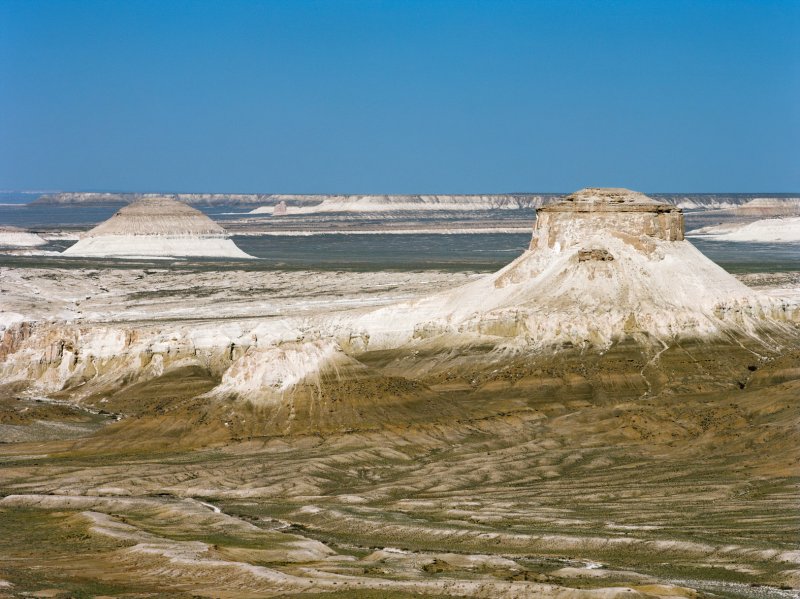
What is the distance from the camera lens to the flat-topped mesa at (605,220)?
5084 inches

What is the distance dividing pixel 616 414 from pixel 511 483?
18.7 m

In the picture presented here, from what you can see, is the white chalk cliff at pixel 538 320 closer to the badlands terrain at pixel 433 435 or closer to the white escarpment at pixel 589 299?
the white escarpment at pixel 589 299

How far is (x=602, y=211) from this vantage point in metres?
130

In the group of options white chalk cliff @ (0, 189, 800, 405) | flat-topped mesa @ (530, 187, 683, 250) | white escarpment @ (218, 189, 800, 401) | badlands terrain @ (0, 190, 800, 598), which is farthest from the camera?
flat-topped mesa @ (530, 187, 683, 250)

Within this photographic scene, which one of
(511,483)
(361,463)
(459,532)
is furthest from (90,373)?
(459,532)

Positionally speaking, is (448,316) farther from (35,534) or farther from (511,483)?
(35,534)

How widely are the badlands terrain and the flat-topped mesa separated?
21 centimetres

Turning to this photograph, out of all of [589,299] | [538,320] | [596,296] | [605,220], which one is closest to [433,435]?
[538,320]

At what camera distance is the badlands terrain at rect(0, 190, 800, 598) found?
188ft

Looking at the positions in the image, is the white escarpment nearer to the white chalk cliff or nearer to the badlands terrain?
the white chalk cliff

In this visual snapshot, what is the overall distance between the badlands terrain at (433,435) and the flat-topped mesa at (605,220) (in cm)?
21

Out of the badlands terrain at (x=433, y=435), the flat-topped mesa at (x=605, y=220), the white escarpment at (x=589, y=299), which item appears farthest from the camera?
the flat-topped mesa at (x=605, y=220)

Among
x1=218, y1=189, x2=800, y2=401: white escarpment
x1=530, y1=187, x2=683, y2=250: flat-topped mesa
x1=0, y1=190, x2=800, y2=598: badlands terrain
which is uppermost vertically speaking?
x1=530, y1=187, x2=683, y2=250: flat-topped mesa

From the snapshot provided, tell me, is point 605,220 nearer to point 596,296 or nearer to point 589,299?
point 596,296
